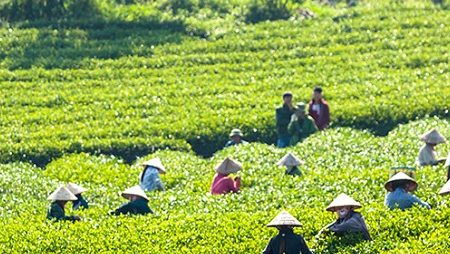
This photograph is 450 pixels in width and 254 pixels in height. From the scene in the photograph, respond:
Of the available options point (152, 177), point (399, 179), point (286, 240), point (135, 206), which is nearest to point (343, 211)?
point (286, 240)

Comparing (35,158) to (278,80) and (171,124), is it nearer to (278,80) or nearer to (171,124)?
(171,124)

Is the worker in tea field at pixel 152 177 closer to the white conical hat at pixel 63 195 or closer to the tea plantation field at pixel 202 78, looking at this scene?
the white conical hat at pixel 63 195

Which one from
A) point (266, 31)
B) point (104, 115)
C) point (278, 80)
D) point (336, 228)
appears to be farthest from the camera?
point (266, 31)

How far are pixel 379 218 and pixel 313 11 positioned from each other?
97.9ft

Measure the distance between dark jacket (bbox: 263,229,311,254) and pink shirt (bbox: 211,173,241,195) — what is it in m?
6.93

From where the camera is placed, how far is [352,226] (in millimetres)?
21422

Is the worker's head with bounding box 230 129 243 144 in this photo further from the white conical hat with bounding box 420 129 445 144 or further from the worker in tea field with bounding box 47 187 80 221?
the worker in tea field with bounding box 47 187 80 221

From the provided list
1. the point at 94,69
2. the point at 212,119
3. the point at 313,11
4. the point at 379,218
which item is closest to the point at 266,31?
the point at 313,11

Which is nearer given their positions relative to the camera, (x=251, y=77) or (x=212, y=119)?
(x=212, y=119)

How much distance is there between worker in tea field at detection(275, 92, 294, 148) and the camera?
111ft

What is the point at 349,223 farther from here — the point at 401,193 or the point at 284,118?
the point at 284,118

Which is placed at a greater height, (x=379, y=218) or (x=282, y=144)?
(x=379, y=218)

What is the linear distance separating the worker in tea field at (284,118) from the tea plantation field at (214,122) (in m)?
0.83

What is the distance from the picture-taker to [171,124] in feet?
125
